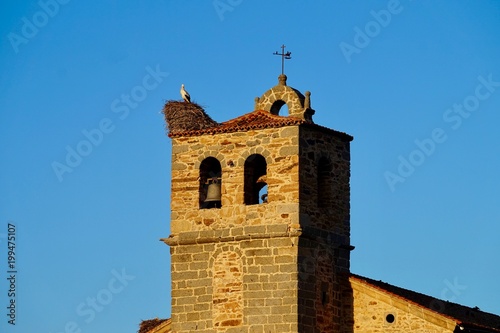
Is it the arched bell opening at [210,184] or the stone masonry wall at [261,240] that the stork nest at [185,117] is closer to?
the stone masonry wall at [261,240]

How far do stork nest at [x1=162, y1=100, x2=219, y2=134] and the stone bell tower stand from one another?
11 cm

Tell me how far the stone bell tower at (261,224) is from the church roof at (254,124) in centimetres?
2

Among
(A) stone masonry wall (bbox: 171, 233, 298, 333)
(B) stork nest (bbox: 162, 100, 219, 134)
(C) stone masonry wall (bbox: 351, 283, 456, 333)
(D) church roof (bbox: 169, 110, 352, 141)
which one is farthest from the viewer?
(B) stork nest (bbox: 162, 100, 219, 134)

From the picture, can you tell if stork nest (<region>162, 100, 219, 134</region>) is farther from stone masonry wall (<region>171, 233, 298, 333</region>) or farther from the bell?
stone masonry wall (<region>171, 233, 298, 333</region>)

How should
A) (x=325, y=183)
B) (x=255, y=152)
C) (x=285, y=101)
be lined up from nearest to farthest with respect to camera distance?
(x=255, y=152) → (x=325, y=183) → (x=285, y=101)

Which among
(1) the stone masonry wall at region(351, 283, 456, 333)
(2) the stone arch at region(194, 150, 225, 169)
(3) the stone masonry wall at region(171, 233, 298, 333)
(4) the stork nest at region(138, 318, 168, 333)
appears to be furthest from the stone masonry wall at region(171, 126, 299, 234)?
(4) the stork nest at region(138, 318, 168, 333)

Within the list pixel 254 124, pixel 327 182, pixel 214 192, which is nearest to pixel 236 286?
pixel 214 192

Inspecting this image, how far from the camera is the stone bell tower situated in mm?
42344

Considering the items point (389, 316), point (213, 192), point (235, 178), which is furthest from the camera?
point (213, 192)

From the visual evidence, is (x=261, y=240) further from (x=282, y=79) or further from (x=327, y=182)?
(x=282, y=79)

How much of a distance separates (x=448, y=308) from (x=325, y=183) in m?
4.37

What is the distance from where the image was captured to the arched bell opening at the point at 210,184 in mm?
43719

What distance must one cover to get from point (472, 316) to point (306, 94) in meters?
6.84

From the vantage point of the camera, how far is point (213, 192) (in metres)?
43.7
